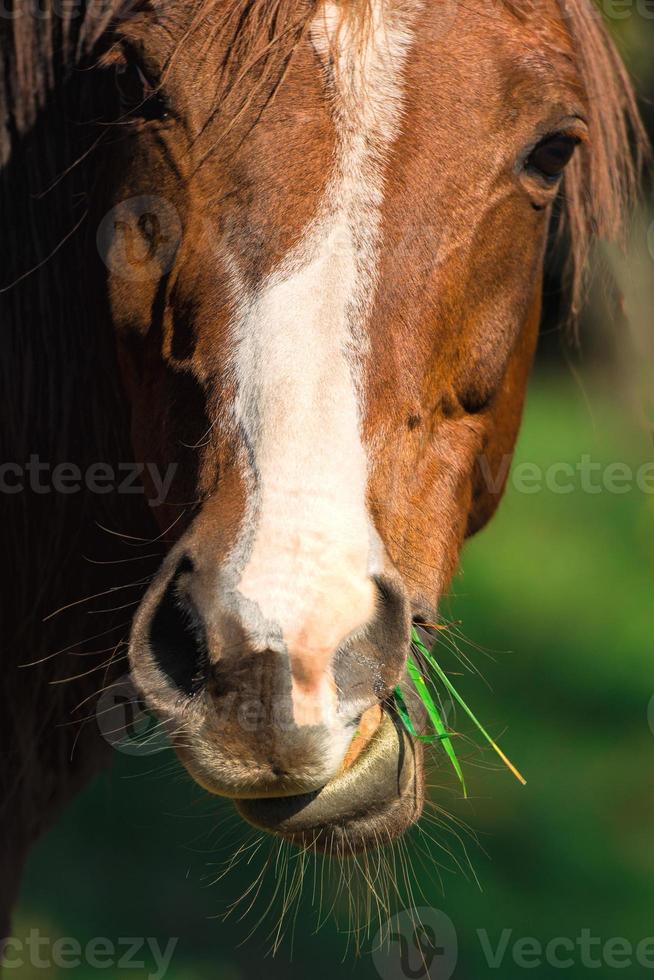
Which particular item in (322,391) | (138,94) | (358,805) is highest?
(138,94)

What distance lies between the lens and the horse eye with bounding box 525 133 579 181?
1.73m

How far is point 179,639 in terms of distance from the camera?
1.36 meters

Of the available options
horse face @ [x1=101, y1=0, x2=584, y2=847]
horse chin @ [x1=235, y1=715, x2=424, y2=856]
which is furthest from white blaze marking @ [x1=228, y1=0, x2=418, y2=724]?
horse chin @ [x1=235, y1=715, x2=424, y2=856]

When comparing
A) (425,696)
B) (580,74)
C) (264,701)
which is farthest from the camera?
(580,74)

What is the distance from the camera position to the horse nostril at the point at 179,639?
1309mm

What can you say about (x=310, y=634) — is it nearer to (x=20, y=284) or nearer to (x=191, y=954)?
(x=20, y=284)

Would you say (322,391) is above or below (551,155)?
below

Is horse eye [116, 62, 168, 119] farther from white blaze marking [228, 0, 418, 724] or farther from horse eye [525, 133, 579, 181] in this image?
horse eye [525, 133, 579, 181]

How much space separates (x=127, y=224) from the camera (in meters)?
1.68

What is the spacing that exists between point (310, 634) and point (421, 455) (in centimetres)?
49

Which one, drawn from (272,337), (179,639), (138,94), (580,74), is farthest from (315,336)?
(580,74)

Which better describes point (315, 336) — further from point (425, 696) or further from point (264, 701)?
point (425, 696)

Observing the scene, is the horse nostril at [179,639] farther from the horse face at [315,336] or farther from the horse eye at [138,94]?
the horse eye at [138,94]

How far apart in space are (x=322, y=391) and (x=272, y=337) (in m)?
0.10
